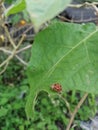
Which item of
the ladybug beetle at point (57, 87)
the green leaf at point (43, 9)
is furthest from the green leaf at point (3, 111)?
the green leaf at point (43, 9)

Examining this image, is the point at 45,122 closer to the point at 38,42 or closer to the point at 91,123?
the point at 91,123

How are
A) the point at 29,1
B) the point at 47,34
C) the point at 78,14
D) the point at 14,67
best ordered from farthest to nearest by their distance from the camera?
the point at 78,14, the point at 14,67, the point at 47,34, the point at 29,1

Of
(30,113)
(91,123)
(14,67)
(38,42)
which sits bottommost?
(91,123)

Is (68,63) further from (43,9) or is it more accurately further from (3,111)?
(3,111)

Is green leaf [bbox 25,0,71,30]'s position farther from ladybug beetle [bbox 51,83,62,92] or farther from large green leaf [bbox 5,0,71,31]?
ladybug beetle [bbox 51,83,62,92]

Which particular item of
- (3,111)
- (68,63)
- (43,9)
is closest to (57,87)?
(68,63)

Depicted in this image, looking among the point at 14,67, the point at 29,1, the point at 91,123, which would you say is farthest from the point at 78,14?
the point at 29,1
